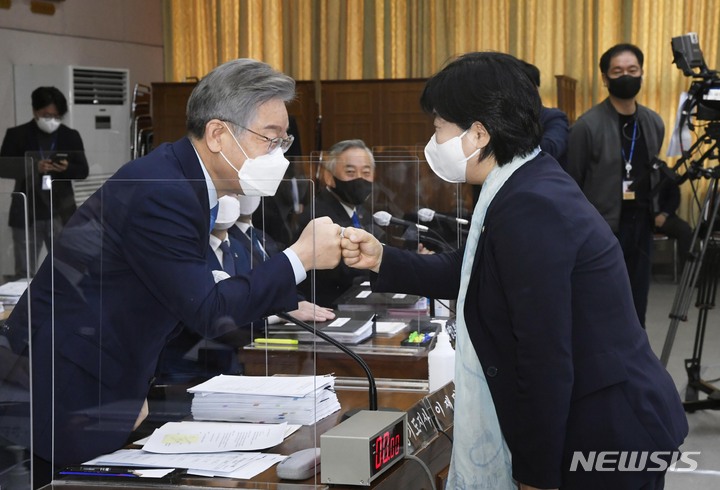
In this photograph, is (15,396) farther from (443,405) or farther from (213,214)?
(443,405)

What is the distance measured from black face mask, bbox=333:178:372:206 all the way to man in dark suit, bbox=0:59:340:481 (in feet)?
2.78

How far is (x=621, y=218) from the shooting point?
183 inches

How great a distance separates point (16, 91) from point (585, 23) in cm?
540

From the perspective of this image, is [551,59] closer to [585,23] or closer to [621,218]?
[585,23]

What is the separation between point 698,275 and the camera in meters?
4.30

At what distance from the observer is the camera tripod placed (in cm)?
417

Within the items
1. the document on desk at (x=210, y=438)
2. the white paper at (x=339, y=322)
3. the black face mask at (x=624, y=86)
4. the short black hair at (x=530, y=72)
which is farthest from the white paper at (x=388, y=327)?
the black face mask at (x=624, y=86)

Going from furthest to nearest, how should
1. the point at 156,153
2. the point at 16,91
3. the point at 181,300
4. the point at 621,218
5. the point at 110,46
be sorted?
the point at 110,46
the point at 16,91
the point at 621,218
the point at 156,153
the point at 181,300

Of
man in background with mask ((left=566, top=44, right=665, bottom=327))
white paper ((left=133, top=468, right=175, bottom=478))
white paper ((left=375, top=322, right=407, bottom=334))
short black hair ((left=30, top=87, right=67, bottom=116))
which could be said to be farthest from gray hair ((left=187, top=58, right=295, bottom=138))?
short black hair ((left=30, top=87, right=67, bottom=116))

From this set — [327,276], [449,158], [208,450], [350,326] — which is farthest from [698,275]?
[208,450]

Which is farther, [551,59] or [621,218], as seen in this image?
[551,59]

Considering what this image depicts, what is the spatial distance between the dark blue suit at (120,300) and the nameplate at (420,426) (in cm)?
36

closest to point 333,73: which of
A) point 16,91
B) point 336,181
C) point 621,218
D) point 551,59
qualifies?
Result: point 551,59

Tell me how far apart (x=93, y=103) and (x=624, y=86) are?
18.4 ft
